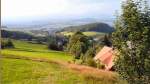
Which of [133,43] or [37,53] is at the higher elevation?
[133,43]

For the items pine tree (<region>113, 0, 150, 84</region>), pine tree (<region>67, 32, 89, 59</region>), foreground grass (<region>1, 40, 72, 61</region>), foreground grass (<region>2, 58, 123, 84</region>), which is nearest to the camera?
pine tree (<region>113, 0, 150, 84</region>)

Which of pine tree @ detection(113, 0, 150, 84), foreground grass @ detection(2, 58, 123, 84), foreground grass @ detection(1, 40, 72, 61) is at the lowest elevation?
foreground grass @ detection(1, 40, 72, 61)

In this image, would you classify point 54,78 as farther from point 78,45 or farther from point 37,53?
point 78,45

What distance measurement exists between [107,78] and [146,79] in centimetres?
926

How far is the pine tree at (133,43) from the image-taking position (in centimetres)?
1608

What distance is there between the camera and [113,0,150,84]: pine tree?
52.7 ft

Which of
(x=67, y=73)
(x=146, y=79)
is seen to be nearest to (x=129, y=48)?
(x=146, y=79)

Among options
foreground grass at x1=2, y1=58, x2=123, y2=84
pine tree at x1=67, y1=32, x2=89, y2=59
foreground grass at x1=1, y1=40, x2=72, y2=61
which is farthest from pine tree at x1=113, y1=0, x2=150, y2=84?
pine tree at x1=67, y1=32, x2=89, y2=59

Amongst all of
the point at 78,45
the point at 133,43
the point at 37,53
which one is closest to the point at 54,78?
the point at 133,43

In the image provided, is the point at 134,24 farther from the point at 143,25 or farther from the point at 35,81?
the point at 35,81

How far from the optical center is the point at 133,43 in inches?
645

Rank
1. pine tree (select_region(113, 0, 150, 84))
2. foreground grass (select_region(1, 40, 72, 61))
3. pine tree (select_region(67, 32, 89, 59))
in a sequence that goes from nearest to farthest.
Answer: pine tree (select_region(113, 0, 150, 84)) → foreground grass (select_region(1, 40, 72, 61)) → pine tree (select_region(67, 32, 89, 59))

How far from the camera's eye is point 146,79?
660 inches

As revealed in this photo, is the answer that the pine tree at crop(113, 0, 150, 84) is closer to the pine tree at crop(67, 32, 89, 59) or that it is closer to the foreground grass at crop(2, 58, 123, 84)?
the foreground grass at crop(2, 58, 123, 84)
